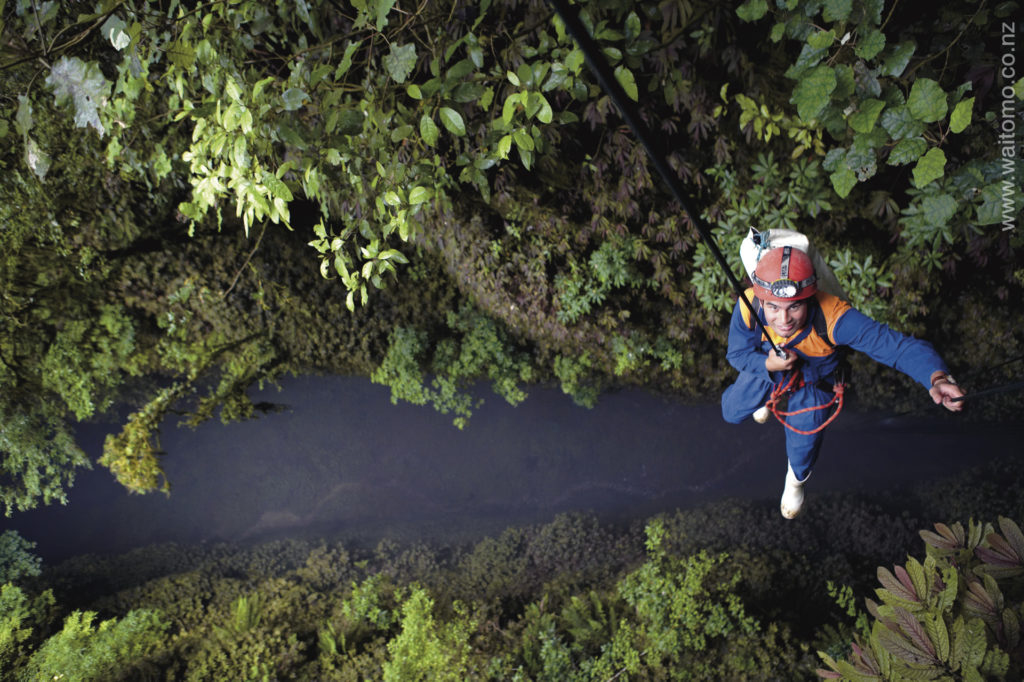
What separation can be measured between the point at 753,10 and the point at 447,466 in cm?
414

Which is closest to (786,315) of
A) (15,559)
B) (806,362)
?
(806,362)

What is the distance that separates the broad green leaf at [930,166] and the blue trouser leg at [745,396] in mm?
810

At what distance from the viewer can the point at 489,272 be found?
150 inches

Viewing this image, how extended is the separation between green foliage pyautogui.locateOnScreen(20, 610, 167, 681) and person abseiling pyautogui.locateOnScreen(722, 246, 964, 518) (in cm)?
489

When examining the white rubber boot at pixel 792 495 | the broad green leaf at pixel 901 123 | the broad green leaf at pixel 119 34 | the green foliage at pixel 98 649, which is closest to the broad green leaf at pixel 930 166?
the broad green leaf at pixel 901 123

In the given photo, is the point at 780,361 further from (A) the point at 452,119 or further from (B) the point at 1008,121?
(B) the point at 1008,121

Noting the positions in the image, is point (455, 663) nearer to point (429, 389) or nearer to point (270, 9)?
point (429, 389)

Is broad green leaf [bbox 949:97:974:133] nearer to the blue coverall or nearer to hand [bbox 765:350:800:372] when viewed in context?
the blue coverall

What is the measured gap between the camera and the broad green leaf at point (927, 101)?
1674mm

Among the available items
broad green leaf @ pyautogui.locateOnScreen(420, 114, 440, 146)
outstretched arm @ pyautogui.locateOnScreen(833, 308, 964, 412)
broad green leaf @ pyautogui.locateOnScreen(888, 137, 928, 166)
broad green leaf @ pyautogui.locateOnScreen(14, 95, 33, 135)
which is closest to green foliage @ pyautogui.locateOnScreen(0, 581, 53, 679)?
broad green leaf @ pyautogui.locateOnScreen(14, 95, 33, 135)

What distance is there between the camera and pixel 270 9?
7.95 ft

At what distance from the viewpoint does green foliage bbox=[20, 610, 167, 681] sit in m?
4.13

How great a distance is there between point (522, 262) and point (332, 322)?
1.74m

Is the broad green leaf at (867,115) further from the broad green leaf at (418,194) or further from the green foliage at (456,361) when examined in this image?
the green foliage at (456,361)
